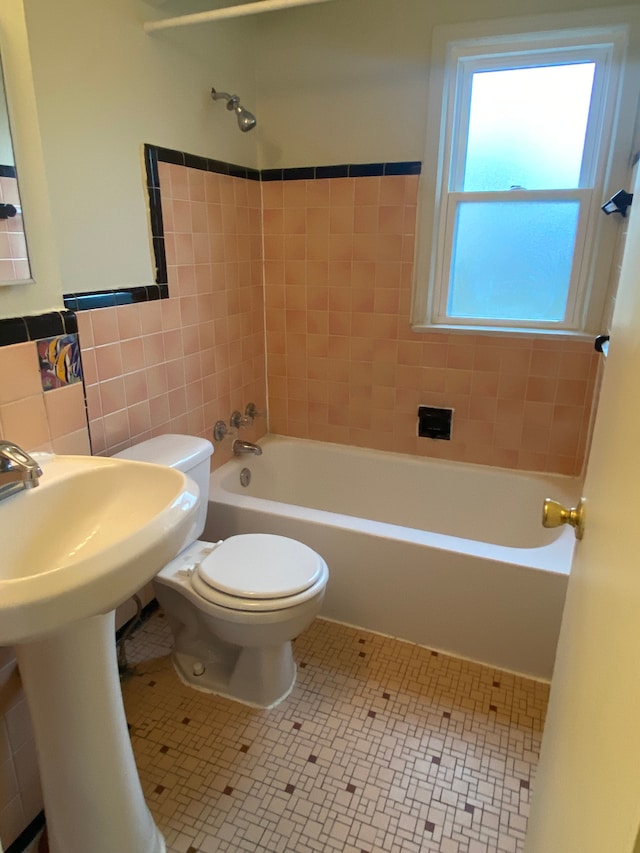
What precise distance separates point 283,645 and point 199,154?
1743 millimetres

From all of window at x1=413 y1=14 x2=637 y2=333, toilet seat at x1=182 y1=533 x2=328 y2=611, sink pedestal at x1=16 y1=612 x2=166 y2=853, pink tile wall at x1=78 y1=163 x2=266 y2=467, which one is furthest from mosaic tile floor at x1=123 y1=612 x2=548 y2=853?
window at x1=413 y1=14 x2=637 y2=333

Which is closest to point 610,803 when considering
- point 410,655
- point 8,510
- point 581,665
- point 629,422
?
point 581,665

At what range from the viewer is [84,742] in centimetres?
111

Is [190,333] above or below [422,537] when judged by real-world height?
above

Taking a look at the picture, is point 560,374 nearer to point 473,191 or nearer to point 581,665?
point 473,191

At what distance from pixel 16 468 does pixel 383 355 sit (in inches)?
66.8

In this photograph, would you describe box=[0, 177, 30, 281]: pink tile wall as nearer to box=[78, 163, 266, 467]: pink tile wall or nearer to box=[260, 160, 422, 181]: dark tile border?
box=[78, 163, 266, 467]: pink tile wall

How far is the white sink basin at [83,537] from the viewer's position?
79 cm

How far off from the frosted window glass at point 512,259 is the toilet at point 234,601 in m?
1.33

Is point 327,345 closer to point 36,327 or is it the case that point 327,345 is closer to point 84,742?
point 36,327

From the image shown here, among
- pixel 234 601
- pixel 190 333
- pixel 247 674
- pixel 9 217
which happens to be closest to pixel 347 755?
pixel 247 674

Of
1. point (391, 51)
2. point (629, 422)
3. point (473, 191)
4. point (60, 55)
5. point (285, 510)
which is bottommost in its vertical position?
point (285, 510)

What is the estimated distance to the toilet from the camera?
1.52 meters

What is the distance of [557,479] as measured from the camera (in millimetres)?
2311
